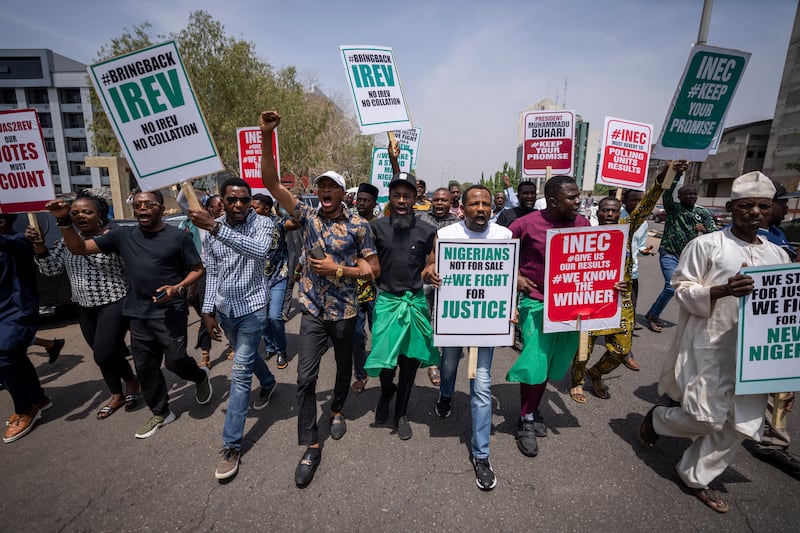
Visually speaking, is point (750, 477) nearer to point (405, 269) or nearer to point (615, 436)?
point (615, 436)

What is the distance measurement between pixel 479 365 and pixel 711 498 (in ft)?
5.82

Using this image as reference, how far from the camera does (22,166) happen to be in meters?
3.68

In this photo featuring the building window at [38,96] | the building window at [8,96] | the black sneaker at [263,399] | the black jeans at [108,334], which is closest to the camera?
the black jeans at [108,334]

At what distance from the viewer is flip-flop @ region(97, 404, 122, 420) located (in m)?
3.75

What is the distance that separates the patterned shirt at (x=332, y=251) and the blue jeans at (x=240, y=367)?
48cm

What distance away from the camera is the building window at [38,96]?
46.0m

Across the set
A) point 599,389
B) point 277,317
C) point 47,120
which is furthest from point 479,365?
point 47,120

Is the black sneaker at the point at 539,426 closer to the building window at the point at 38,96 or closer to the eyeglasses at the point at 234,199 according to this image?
the eyeglasses at the point at 234,199

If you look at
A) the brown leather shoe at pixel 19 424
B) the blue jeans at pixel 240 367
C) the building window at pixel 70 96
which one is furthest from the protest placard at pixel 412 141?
the building window at pixel 70 96

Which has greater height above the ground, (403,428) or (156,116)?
(156,116)

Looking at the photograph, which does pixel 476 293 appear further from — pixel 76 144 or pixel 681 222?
pixel 76 144

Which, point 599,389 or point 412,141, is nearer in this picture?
point 599,389

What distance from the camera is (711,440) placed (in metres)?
2.68

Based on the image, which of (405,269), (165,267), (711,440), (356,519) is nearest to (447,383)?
(405,269)
